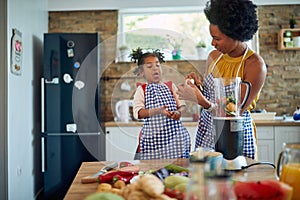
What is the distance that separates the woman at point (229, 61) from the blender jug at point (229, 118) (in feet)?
0.22

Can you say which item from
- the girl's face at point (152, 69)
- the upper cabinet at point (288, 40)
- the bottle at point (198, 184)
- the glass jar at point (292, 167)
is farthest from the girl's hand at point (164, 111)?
the upper cabinet at point (288, 40)

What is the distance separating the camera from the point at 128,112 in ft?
10.3

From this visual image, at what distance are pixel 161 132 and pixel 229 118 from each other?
0.29 m

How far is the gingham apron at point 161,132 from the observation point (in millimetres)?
Answer: 1392

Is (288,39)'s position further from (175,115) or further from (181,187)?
(181,187)

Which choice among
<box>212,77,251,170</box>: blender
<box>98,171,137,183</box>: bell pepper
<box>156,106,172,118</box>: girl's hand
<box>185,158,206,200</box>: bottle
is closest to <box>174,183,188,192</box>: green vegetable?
<box>185,158,206,200</box>: bottle

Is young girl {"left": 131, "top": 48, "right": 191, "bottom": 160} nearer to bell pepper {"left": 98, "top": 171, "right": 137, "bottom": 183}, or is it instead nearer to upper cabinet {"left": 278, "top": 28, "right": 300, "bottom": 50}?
bell pepper {"left": 98, "top": 171, "right": 137, "bottom": 183}

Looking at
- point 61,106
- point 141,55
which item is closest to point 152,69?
point 141,55

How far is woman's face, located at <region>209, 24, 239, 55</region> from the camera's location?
4.92 ft

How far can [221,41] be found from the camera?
1.53 meters

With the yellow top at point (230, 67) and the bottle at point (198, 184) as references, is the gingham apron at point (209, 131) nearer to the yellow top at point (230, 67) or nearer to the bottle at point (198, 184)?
the yellow top at point (230, 67)

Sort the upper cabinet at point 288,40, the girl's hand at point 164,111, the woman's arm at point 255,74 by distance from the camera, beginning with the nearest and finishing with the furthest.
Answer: the girl's hand at point 164,111, the woman's arm at point 255,74, the upper cabinet at point 288,40

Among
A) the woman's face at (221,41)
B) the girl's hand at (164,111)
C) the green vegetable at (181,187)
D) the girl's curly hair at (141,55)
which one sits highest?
the woman's face at (221,41)

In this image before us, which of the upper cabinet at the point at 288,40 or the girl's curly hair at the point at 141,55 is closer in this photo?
the girl's curly hair at the point at 141,55
